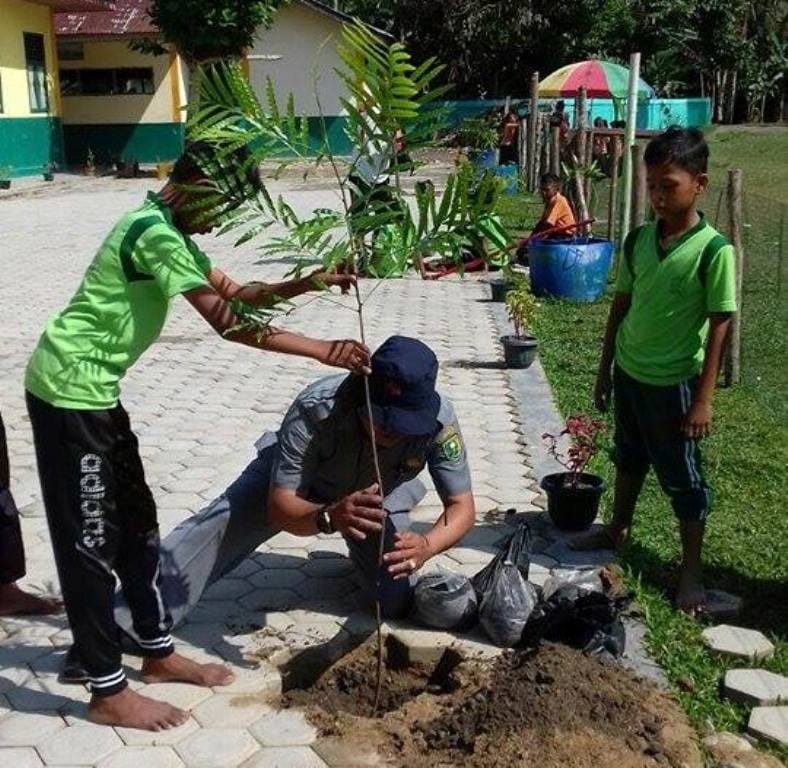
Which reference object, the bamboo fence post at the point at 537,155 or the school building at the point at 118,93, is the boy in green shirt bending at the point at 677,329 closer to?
the bamboo fence post at the point at 537,155

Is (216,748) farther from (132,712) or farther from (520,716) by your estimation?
(520,716)

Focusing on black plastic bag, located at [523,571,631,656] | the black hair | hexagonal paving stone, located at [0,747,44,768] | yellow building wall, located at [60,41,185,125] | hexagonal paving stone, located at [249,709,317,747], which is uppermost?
yellow building wall, located at [60,41,185,125]

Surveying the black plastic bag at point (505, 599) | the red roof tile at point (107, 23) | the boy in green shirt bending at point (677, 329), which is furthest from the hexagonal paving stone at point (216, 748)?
the red roof tile at point (107, 23)

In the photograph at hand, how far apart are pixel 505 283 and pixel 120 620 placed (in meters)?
8.40

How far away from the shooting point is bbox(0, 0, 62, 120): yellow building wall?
27.7 m

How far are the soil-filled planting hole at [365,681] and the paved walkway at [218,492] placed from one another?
10cm

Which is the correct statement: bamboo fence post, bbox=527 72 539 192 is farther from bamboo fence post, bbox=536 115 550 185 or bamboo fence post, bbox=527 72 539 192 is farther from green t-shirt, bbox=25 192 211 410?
green t-shirt, bbox=25 192 211 410

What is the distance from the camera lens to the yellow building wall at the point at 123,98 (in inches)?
1304

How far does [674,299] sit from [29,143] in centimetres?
2779

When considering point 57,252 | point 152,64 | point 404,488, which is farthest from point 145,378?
point 152,64

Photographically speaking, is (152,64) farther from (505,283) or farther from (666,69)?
(505,283)

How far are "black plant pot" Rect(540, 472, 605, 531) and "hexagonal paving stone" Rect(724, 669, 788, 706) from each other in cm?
131

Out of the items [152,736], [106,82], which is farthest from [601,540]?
[106,82]

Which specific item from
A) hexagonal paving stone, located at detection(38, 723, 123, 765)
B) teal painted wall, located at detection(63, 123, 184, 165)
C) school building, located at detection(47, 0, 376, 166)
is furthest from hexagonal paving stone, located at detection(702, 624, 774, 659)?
teal painted wall, located at detection(63, 123, 184, 165)
